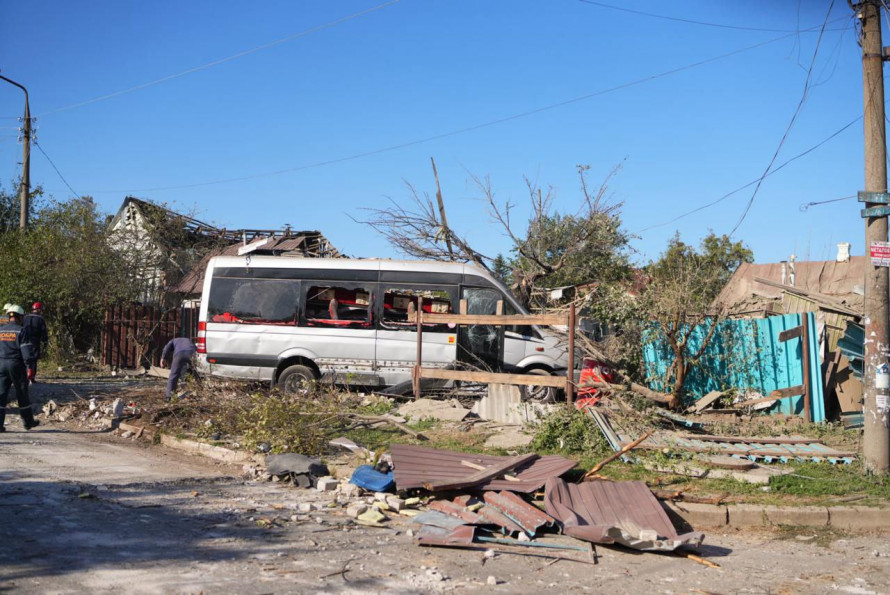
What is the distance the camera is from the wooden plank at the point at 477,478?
614 centimetres

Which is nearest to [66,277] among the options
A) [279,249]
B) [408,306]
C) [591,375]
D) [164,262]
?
[164,262]

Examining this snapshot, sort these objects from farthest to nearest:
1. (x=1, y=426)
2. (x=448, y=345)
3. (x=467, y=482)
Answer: (x=448, y=345), (x=1, y=426), (x=467, y=482)

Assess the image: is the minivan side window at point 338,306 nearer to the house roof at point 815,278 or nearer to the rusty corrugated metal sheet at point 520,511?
the rusty corrugated metal sheet at point 520,511

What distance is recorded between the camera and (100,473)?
23.2 ft

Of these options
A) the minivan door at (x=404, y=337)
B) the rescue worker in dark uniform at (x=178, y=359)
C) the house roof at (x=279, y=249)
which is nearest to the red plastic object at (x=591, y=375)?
the minivan door at (x=404, y=337)

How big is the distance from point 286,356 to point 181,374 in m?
1.81

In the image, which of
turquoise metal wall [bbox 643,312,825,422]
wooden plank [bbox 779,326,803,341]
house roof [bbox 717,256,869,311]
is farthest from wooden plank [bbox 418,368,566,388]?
house roof [bbox 717,256,869,311]

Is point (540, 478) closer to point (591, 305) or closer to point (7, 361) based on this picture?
point (591, 305)

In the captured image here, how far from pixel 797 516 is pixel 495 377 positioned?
468 centimetres

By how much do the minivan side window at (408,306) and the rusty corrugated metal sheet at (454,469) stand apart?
491cm

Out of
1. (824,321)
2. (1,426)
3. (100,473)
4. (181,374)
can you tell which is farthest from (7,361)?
(824,321)

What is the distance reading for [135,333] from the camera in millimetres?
19031

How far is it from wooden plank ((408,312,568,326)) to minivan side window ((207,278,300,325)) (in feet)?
7.30

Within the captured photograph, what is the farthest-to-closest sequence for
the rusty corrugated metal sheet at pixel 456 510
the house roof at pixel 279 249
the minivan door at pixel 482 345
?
the house roof at pixel 279 249 → the minivan door at pixel 482 345 → the rusty corrugated metal sheet at pixel 456 510
